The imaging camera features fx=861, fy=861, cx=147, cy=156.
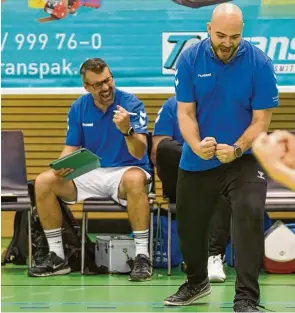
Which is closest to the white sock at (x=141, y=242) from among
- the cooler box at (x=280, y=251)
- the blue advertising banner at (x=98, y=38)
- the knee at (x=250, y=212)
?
the cooler box at (x=280, y=251)

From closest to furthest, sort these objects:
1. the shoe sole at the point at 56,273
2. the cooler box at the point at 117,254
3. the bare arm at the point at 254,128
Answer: the bare arm at the point at 254,128 < the shoe sole at the point at 56,273 < the cooler box at the point at 117,254

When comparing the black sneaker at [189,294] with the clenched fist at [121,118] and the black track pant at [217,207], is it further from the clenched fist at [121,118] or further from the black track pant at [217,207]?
the clenched fist at [121,118]

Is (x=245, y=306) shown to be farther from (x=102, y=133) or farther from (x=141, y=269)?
(x=102, y=133)

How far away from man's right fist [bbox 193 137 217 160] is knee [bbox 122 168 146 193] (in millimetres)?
1666

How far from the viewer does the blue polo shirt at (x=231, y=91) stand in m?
4.95

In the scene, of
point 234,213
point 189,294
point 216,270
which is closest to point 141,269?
point 216,270

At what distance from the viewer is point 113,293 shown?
19.3 feet

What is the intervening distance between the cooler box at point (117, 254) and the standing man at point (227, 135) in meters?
1.57

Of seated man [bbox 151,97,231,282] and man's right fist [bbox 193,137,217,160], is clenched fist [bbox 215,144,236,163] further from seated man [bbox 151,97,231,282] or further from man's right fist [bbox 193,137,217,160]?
seated man [bbox 151,97,231,282]

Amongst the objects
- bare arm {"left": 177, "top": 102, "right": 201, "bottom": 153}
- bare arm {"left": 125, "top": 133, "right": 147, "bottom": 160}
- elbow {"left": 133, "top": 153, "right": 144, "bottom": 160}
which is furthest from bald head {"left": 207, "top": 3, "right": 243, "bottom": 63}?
elbow {"left": 133, "top": 153, "right": 144, "bottom": 160}

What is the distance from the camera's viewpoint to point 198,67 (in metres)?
5.00

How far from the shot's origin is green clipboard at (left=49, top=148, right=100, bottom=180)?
6.17 metres

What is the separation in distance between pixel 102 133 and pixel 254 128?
6.85ft

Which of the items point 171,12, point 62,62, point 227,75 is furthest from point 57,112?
point 227,75
